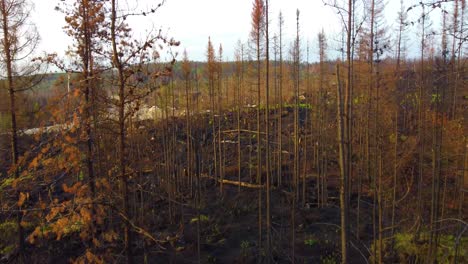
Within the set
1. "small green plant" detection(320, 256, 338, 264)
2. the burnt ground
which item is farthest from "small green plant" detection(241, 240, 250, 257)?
"small green plant" detection(320, 256, 338, 264)

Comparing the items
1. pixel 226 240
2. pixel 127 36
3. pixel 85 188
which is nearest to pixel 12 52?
pixel 127 36

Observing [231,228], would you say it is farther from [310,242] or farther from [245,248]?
[310,242]

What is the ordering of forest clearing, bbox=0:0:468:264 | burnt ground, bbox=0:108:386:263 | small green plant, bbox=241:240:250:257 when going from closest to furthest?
forest clearing, bbox=0:0:468:264, burnt ground, bbox=0:108:386:263, small green plant, bbox=241:240:250:257

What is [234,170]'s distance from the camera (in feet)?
68.6

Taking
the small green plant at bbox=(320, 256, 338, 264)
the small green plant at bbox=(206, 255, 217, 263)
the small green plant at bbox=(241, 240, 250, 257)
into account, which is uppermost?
the small green plant at bbox=(320, 256, 338, 264)

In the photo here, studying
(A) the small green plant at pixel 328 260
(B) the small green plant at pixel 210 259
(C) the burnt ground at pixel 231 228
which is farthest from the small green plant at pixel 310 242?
(B) the small green plant at pixel 210 259

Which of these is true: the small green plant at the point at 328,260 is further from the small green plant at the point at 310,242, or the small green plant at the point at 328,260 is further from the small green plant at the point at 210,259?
the small green plant at the point at 210,259

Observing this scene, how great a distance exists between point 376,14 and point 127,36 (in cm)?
1238

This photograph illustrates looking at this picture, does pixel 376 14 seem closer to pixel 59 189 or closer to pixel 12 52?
pixel 12 52

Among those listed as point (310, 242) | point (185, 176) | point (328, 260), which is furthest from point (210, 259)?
point (185, 176)

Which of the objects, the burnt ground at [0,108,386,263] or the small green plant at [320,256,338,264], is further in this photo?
the burnt ground at [0,108,386,263]

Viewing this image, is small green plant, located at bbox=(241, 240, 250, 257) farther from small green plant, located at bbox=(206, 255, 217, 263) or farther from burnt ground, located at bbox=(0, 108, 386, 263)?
small green plant, located at bbox=(206, 255, 217, 263)

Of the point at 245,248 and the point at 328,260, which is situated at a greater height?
the point at 328,260

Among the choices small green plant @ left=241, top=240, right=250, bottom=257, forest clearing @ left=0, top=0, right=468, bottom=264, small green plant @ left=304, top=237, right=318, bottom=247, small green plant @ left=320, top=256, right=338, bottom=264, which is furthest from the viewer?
small green plant @ left=304, top=237, right=318, bottom=247
